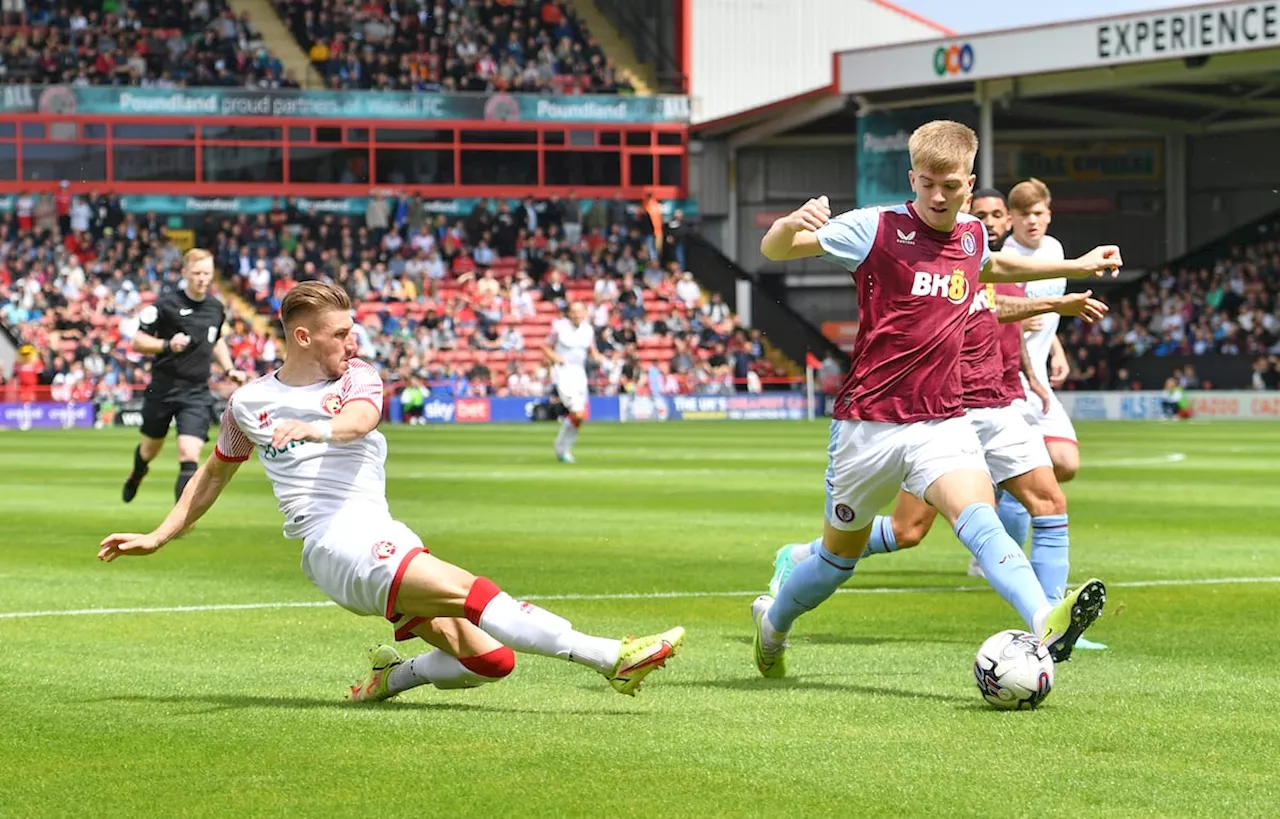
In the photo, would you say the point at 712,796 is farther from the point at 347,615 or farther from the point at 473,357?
the point at 473,357

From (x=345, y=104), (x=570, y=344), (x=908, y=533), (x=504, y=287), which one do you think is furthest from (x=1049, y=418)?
(x=345, y=104)

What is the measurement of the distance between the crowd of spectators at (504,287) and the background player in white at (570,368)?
19.1 metres

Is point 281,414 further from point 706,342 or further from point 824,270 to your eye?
point 824,270

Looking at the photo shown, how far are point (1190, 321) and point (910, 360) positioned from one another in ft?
151

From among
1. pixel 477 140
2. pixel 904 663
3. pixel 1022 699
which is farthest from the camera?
pixel 477 140

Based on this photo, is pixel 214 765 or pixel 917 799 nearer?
pixel 917 799

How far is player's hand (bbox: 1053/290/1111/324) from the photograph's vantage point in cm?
861

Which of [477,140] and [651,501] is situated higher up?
[477,140]

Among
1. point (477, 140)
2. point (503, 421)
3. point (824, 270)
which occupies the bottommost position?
point (503, 421)

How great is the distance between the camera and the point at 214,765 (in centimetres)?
616

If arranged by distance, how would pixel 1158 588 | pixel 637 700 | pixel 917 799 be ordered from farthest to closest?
pixel 1158 588 → pixel 637 700 → pixel 917 799

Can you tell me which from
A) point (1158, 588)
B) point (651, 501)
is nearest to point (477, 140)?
point (651, 501)

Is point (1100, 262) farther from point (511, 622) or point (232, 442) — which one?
point (232, 442)

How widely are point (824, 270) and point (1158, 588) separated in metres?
50.9
